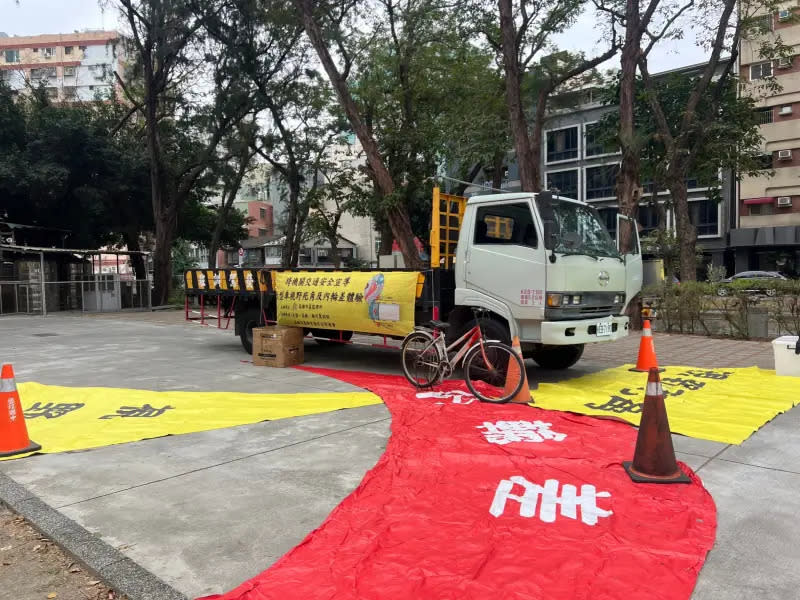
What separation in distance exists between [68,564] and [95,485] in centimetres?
117

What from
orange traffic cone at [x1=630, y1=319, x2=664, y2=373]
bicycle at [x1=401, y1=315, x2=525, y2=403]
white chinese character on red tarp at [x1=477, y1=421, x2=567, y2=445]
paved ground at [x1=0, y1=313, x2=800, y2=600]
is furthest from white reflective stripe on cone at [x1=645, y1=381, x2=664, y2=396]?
orange traffic cone at [x1=630, y1=319, x2=664, y2=373]

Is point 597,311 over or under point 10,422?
over

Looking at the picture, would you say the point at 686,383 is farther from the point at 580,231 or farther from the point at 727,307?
the point at 727,307

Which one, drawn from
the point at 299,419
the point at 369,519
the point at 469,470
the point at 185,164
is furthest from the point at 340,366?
the point at 185,164

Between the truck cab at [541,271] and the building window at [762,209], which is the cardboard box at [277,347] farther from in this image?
the building window at [762,209]

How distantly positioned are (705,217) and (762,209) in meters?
3.25

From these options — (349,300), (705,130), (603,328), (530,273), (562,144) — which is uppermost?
(562,144)

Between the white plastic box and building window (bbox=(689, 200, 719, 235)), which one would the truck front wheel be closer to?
the white plastic box

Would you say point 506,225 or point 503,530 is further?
point 506,225

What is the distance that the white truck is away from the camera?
691 centimetres

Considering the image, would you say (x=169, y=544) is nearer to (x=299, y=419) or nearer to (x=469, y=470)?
(x=469, y=470)

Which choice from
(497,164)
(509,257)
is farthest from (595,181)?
(509,257)

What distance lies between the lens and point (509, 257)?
7.24 meters

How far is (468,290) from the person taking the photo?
7664 mm
